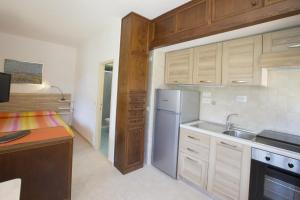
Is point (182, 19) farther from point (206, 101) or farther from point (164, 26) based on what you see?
point (206, 101)

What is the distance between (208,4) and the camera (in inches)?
72.8

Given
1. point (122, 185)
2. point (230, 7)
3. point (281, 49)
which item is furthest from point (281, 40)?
point (122, 185)

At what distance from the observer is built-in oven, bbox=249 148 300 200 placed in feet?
4.71

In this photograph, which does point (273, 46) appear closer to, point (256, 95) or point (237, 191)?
point (256, 95)

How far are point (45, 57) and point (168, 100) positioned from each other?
13.3 ft

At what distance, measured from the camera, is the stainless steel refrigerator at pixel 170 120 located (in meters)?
2.41

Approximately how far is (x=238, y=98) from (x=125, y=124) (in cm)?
178

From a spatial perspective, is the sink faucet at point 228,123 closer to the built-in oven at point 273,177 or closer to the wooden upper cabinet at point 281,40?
the built-in oven at point 273,177

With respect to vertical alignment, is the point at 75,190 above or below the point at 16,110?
below

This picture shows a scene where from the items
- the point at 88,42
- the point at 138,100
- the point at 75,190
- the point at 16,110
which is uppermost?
the point at 88,42

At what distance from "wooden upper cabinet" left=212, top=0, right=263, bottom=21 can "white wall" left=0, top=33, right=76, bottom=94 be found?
4517 millimetres

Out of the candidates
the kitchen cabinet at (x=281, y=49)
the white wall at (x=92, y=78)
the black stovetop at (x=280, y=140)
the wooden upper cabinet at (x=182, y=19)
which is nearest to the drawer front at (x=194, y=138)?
the black stovetop at (x=280, y=140)

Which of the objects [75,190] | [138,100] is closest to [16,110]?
[75,190]

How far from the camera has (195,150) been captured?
2201 millimetres
